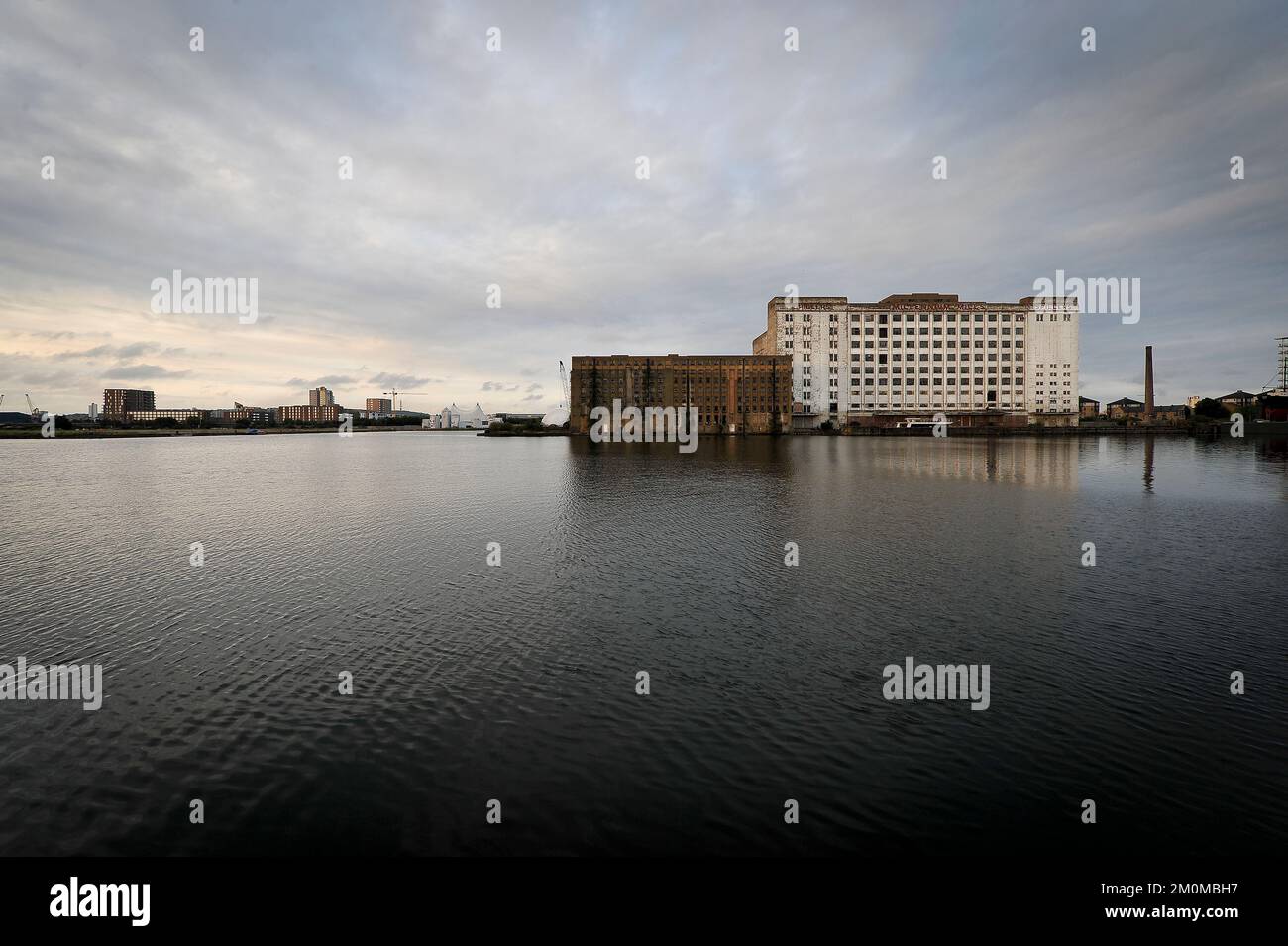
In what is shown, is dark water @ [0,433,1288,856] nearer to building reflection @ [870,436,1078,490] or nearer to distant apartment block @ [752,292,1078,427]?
building reflection @ [870,436,1078,490]

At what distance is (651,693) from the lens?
14.7 m

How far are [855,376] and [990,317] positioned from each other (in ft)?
149

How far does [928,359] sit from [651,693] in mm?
201508

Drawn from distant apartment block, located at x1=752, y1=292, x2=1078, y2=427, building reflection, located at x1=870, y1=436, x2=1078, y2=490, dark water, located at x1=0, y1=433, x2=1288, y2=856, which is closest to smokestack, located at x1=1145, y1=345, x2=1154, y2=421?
distant apartment block, located at x1=752, y1=292, x2=1078, y2=427

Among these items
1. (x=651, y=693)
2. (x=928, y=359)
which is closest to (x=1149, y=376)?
(x=928, y=359)

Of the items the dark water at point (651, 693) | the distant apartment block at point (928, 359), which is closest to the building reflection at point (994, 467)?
the dark water at point (651, 693)

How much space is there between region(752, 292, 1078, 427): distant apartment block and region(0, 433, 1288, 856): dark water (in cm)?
16312

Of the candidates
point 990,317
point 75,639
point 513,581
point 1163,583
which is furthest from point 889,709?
point 990,317

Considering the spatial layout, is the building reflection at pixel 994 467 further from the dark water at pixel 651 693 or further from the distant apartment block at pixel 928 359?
the distant apartment block at pixel 928 359

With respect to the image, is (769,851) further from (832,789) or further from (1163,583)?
(1163,583)

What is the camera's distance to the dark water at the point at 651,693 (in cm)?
1011

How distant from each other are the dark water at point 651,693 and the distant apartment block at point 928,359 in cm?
16312

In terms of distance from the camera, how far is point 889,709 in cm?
1381
